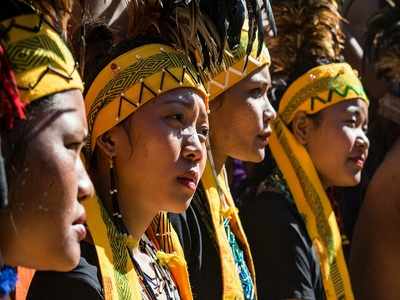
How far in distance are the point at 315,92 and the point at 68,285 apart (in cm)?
269

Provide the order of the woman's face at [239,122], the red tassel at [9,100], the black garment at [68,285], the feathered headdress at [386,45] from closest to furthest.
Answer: the red tassel at [9,100] < the black garment at [68,285] < the woman's face at [239,122] < the feathered headdress at [386,45]

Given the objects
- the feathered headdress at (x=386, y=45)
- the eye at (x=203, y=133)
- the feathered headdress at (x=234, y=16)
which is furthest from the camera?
the feathered headdress at (x=386, y=45)

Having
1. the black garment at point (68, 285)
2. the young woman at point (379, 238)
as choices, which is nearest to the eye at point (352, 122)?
the young woman at point (379, 238)

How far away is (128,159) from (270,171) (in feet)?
6.47

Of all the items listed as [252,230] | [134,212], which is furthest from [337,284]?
[134,212]

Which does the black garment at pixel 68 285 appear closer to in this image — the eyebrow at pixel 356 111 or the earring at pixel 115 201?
the earring at pixel 115 201

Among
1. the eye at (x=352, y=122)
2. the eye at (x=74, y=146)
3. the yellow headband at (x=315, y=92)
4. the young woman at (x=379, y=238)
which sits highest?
the eye at (x=74, y=146)

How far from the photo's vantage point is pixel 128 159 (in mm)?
3564

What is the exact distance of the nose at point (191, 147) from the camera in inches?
142

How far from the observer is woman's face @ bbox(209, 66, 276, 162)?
4684 millimetres

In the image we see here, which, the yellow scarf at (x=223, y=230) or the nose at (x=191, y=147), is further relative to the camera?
the yellow scarf at (x=223, y=230)

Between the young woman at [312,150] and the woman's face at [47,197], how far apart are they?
7.89 ft

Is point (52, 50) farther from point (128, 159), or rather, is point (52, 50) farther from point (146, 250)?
point (146, 250)

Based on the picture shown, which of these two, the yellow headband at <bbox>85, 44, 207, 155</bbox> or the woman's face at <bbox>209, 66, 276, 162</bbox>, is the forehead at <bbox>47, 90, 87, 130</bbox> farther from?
the woman's face at <bbox>209, 66, 276, 162</bbox>
